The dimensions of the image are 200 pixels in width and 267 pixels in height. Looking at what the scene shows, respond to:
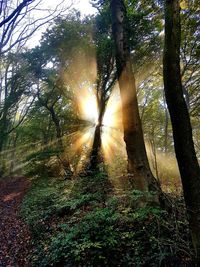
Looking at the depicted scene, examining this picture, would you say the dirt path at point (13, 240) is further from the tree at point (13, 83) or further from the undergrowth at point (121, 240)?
the tree at point (13, 83)

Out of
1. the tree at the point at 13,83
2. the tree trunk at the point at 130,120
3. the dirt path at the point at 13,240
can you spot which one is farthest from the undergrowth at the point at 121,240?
the tree at the point at 13,83

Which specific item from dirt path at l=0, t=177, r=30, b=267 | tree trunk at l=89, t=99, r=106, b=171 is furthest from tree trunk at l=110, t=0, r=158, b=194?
tree trunk at l=89, t=99, r=106, b=171

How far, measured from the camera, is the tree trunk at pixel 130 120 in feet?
20.7

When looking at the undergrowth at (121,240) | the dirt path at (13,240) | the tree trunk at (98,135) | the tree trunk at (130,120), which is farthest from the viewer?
the tree trunk at (98,135)

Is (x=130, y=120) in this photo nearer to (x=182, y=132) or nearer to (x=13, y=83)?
(x=182, y=132)

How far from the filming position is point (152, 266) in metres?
3.98

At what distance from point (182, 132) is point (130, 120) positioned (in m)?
2.83

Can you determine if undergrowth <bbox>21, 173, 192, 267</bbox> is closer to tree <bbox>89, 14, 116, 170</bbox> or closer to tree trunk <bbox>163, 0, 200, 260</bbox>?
tree trunk <bbox>163, 0, 200, 260</bbox>

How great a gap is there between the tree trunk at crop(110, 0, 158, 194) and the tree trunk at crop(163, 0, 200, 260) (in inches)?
94.5

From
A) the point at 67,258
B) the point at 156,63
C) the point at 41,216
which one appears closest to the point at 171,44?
the point at 67,258

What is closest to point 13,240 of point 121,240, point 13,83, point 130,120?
point 121,240

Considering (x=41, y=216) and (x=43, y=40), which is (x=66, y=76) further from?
(x=41, y=216)

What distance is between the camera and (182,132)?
3742 millimetres

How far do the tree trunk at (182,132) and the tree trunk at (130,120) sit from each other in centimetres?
240
